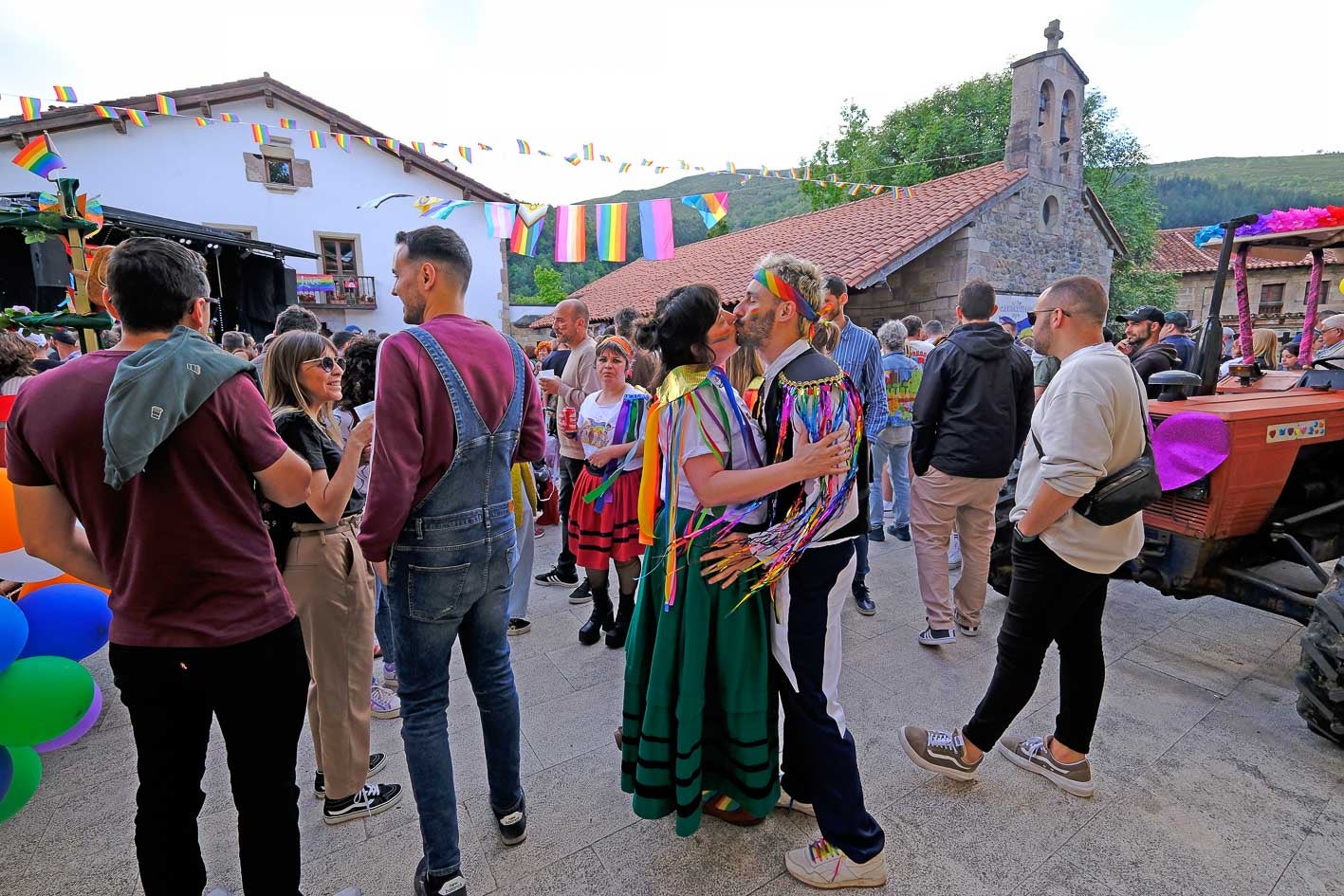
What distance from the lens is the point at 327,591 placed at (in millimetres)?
2160

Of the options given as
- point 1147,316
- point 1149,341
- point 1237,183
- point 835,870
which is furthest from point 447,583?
point 1237,183

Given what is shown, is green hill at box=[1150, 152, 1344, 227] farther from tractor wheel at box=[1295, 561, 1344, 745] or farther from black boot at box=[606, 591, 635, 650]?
black boot at box=[606, 591, 635, 650]

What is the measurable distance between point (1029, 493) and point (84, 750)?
3982 mm

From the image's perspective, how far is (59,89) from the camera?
6477mm

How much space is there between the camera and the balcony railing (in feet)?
56.7

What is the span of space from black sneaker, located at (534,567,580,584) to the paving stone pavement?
1.25 m

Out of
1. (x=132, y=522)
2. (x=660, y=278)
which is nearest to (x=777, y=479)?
(x=132, y=522)

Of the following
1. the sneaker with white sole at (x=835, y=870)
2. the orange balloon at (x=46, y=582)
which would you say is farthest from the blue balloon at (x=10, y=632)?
the sneaker with white sole at (x=835, y=870)

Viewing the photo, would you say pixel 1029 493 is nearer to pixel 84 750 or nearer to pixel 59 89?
pixel 84 750

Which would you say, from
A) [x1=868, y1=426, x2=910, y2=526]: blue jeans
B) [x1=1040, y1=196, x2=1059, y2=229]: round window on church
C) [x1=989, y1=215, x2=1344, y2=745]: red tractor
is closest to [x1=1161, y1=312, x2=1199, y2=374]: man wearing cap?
[x1=989, y1=215, x2=1344, y2=745]: red tractor

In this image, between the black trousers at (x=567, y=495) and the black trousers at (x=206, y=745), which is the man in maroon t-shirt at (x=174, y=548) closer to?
the black trousers at (x=206, y=745)

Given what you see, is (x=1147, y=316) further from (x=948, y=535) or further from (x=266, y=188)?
(x=266, y=188)

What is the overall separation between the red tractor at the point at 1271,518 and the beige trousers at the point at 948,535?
2.16ft

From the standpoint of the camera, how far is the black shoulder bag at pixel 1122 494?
2.04m
